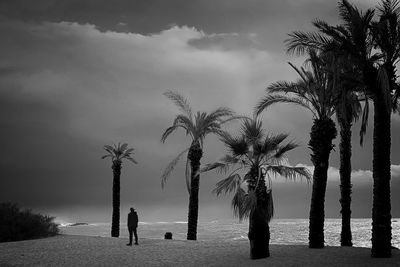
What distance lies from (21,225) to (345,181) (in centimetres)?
A: 2010

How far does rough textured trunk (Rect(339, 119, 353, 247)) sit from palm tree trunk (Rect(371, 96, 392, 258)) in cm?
690

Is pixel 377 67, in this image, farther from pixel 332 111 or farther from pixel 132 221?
pixel 132 221

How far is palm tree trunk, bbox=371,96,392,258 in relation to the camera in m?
21.4

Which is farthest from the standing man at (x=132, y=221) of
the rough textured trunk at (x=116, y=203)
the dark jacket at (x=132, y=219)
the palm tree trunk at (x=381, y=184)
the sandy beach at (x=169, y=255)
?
the rough textured trunk at (x=116, y=203)

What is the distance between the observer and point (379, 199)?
71.4 ft

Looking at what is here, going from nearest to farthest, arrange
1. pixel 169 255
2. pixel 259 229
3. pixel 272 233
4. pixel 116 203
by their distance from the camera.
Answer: pixel 259 229
pixel 169 255
pixel 116 203
pixel 272 233

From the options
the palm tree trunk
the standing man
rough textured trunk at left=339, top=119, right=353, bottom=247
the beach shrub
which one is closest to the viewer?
the palm tree trunk

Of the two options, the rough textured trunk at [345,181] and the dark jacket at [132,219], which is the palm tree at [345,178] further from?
the dark jacket at [132,219]

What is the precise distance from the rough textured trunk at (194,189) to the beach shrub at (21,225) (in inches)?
365

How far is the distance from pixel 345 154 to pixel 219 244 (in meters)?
8.42

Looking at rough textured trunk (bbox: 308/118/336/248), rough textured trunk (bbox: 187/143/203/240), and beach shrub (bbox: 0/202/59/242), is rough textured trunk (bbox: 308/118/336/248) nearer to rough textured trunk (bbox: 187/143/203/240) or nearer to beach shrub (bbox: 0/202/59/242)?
rough textured trunk (bbox: 187/143/203/240)

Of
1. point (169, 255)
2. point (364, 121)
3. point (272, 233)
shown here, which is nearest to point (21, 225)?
point (169, 255)

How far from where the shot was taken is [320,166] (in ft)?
84.3

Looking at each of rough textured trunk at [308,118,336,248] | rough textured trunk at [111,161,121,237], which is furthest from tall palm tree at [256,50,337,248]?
rough textured trunk at [111,161,121,237]
